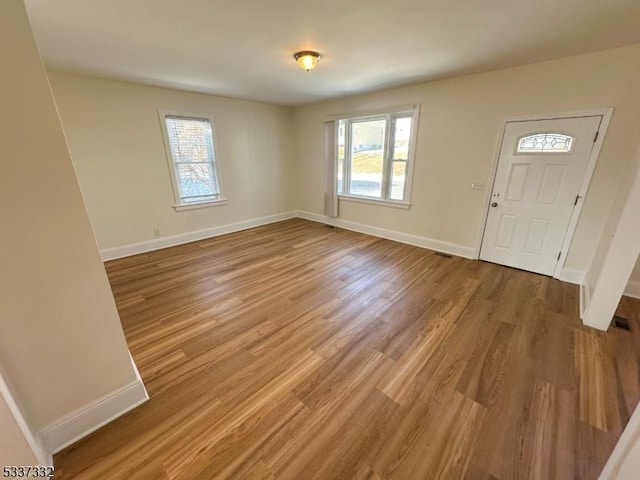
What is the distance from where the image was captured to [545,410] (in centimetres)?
159

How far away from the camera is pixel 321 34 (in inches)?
88.9

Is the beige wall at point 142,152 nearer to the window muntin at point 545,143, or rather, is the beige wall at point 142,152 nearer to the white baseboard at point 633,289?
the window muntin at point 545,143

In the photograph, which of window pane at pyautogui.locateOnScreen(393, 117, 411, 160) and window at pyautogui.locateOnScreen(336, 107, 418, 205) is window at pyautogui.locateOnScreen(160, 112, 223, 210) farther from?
window pane at pyautogui.locateOnScreen(393, 117, 411, 160)

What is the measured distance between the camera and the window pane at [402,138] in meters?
4.19

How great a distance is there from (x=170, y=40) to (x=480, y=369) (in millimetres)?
3871

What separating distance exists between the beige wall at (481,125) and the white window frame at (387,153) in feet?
0.32

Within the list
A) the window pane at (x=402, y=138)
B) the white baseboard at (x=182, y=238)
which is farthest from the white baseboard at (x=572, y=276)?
the white baseboard at (x=182, y=238)

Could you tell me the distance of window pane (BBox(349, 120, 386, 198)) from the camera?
4.63m

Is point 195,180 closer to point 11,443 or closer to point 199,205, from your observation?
point 199,205

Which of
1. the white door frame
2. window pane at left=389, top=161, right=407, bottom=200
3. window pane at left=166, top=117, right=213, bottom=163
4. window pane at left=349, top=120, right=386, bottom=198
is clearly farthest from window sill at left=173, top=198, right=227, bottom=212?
the white door frame

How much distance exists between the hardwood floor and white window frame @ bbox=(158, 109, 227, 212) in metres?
1.70

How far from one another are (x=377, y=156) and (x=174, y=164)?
141 inches

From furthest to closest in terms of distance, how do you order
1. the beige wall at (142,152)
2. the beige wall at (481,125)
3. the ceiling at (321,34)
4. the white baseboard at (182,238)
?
the white baseboard at (182,238)
the beige wall at (142,152)
the beige wall at (481,125)
the ceiling at (321,34)

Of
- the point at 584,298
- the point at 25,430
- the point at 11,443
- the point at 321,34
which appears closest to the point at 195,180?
the point at 321,34
